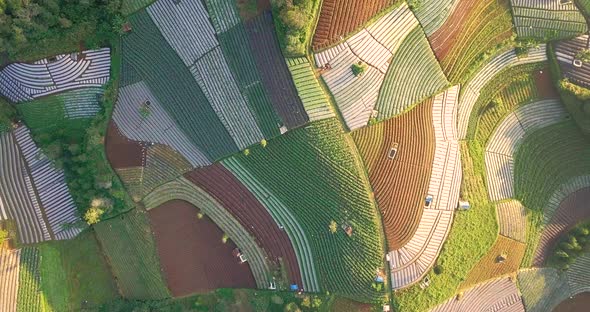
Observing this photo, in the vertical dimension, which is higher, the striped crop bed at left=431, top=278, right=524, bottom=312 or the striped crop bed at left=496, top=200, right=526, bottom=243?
the striped crop bed at left=496, top=200, right=526, bottom=243

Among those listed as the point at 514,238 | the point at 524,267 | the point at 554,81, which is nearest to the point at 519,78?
the point at 554,81

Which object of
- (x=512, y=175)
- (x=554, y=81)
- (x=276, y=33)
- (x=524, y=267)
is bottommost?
(x=524, y=267)

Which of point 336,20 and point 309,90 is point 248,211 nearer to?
point 309,90

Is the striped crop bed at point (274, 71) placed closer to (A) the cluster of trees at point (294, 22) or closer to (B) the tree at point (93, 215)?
(A) the cluster of trees at point (294, 22)

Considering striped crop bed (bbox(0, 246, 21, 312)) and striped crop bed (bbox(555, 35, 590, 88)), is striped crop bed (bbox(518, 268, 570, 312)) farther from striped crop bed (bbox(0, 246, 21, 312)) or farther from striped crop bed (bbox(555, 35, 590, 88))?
striped crop bed (bbox(0, 246, 21, 312))

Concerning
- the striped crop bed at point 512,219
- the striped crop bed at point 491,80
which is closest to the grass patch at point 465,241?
the striped crop bed at point 512,219

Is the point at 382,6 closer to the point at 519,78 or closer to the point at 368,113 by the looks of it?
the point at 368,113

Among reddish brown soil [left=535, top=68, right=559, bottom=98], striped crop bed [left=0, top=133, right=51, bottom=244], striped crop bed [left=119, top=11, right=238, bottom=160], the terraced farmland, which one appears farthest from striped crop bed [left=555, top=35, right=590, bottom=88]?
striped crop bed [left=0, top=133, right=51, bottom=244]
